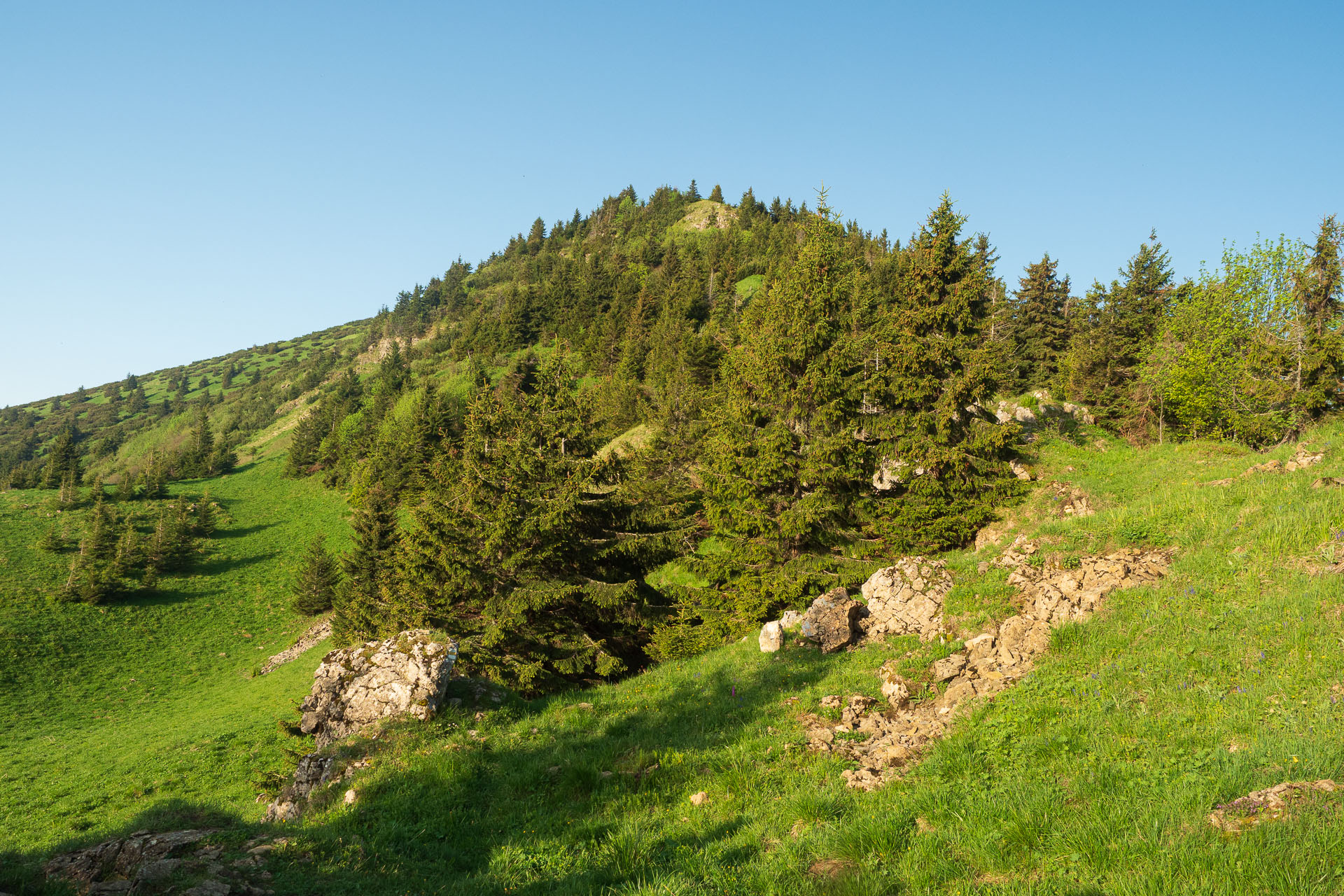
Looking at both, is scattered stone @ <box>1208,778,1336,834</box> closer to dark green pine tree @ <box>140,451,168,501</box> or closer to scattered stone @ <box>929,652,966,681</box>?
scattered stone @ <box>929,652,966,681</box>

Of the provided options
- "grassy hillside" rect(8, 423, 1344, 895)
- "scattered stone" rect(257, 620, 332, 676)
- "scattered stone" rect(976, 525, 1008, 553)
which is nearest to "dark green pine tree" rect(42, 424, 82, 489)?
"scattered stone" rect(257, 620, 332, 676)

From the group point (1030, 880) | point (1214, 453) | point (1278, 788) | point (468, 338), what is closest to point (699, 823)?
point (1030, 880)

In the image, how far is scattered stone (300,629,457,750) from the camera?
12.2 metres

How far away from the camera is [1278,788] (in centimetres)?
503

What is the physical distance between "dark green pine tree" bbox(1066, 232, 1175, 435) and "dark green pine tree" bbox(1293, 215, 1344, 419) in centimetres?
818

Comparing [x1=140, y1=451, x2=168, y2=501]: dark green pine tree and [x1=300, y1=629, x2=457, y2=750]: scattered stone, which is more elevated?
Result: [x1=140, y1=451, x2=168, y2=501]: dark green pine tree

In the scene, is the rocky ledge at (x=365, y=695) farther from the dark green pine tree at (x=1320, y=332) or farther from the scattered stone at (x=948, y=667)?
Answer: the dark green pine tree at (x=1320, y=332)

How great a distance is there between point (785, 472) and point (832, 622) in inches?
332

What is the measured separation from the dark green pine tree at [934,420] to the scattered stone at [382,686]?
16134 millimetres

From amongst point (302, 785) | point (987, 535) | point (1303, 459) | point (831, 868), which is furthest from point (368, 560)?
point (1303, 459)

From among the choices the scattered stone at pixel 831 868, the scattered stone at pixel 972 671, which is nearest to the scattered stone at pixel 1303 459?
the scattered stone at pixel 972 671

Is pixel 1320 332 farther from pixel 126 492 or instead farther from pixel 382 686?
pixel 126 492

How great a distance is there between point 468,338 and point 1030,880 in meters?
122

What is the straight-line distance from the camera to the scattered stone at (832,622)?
46.4 feet
